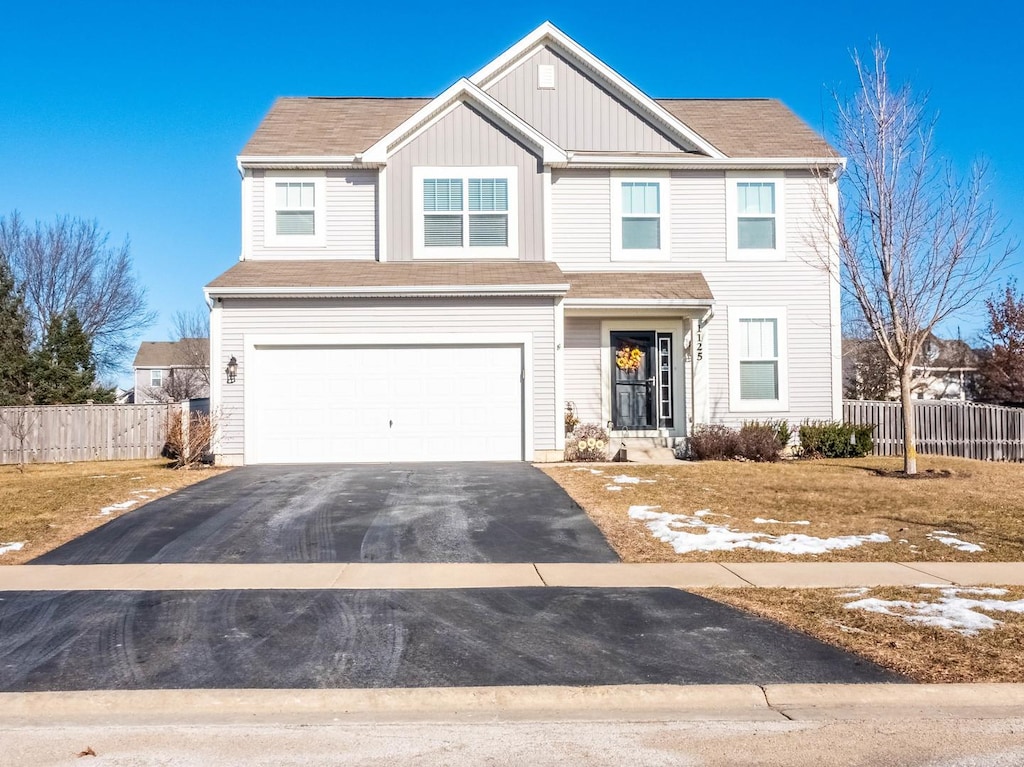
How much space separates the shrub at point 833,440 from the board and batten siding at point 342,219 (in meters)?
10.2

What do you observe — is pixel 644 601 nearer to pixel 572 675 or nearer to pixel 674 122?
pixel 572 675

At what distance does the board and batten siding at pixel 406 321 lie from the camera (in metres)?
16.9

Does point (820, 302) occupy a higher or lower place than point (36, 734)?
higher

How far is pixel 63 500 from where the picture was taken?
12656 mm

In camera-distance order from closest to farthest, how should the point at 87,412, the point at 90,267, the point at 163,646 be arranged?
the point at 163,646, the point at 87,412, the point at 90,267

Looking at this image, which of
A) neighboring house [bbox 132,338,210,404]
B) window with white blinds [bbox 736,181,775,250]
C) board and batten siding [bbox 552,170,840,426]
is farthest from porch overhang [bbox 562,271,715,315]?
neighboring house [bbox 132,338,210,404]

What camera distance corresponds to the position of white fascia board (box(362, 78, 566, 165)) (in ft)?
60.1

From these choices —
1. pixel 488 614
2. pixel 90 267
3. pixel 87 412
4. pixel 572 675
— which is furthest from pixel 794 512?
pixel 90 267

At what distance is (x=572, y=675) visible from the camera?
19.3 ft

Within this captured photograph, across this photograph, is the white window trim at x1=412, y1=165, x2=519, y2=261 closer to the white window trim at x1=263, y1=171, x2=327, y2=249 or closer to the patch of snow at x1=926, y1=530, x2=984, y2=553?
the white window trim at x1=263, y1=171, x2=327, y2=249

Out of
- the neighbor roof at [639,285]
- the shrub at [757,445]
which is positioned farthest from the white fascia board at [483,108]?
the shrub at [757,445]

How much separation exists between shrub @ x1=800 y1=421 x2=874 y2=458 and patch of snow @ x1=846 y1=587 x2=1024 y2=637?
36.7 ft

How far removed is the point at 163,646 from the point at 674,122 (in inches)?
651

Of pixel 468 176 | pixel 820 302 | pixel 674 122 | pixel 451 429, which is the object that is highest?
pixel 674 122
